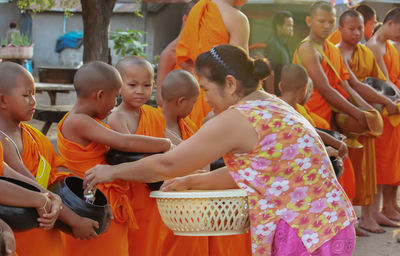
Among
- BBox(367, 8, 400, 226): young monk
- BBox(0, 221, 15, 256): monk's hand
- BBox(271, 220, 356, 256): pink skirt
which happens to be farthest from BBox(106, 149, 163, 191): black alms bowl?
BBox(367, 8, 400, 226): young monk

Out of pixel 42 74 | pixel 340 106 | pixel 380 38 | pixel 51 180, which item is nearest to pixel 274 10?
pixel 42 74

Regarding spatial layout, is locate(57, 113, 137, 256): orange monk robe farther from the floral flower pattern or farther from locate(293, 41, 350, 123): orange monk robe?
locate(293, 41, 350, 123): orange monk robe

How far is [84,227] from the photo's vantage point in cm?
307

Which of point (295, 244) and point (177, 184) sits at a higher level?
point (177, 184)

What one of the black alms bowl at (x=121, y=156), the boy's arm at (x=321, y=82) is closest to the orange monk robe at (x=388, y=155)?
the boy's arm at (x=321, y=82)

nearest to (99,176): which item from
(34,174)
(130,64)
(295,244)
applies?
(34,174)

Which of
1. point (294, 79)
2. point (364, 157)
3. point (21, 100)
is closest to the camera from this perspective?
point (21, 100)

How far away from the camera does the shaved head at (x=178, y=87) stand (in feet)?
14.1

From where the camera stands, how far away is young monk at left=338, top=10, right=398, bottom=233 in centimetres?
668

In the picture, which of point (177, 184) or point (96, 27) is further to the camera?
point (96, 27)

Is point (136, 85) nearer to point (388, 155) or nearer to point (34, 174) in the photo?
point (34, 174)

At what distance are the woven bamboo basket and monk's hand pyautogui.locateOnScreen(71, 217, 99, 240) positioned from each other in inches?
16.5

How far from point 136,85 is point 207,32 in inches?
53.2

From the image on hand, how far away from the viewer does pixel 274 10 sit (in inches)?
626
